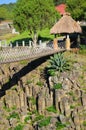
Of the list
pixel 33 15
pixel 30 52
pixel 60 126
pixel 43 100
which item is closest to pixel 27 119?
pixel 43 100

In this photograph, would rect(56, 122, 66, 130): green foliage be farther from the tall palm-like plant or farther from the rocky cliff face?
the tall palm-like plant

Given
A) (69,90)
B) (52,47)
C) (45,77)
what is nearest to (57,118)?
(69,90)

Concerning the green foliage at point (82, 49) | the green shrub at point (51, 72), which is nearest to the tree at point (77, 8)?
the green foliage at point (82, 49)

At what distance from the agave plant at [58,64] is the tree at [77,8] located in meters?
8.81

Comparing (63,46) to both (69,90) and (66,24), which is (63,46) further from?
(69,90)

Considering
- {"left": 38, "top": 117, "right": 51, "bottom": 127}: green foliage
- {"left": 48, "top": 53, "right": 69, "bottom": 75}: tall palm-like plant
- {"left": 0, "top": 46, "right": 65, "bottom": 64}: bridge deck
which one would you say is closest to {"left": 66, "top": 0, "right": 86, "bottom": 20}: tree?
{"left": 0, "top": 46, "right": 65, "bottom": 64}: bridge deck

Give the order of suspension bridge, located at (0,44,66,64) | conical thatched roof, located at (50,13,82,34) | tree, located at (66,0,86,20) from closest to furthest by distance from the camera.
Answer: suspension bridge, located at (0,44,66,64) < conical thatched roof, located at (50,13,82,34) < tree, located at (66,0,86,20)

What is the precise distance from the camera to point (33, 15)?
4553 centimetres

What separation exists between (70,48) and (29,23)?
9.08 metres

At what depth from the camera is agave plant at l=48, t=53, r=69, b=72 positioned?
3425cm

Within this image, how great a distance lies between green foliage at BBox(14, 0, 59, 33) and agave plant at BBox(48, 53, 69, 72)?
11.2 meters

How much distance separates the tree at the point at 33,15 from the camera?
4562cm

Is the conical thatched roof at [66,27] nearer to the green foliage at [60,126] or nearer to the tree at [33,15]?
the tree at [33,15]

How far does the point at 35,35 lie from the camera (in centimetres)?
4644
